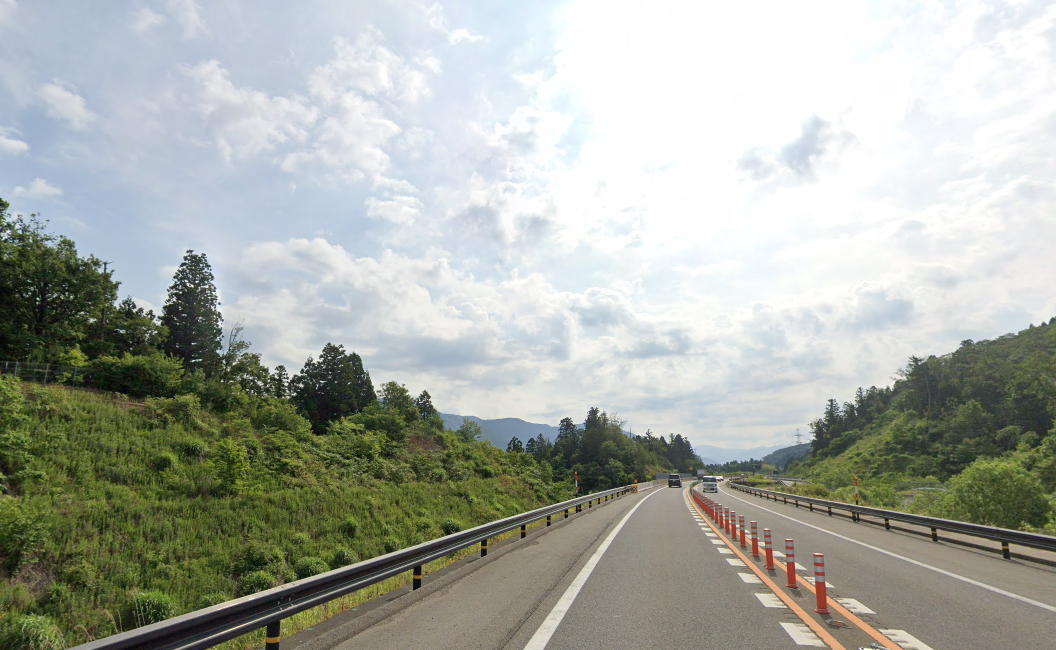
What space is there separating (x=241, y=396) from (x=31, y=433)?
648 inches

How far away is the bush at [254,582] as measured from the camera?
67.4ft

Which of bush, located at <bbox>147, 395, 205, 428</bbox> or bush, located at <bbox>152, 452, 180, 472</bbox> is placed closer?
bush, located at <bbox>152, 452, 180, 472</bbox>

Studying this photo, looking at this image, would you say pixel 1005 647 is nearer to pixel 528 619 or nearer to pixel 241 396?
pixel 528 619

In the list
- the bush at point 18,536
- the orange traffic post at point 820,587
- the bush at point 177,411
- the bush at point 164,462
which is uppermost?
the bush at point 177,411

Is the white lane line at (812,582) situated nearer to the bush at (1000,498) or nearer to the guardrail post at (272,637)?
the guardrail post at (272,637)

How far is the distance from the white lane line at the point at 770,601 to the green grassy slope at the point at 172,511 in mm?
16882

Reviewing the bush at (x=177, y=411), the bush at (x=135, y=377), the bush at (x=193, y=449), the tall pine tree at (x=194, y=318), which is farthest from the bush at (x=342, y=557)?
the tall pine tree at (x=194, y=318)

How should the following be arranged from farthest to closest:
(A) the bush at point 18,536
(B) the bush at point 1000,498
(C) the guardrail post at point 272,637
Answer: (B) the bush at point 1000,498 < (A) the bush at point 18,536 < (C) the guardrail post at point 272,637

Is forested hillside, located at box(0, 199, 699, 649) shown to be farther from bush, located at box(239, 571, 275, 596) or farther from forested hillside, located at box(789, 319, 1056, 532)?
forested hillside, located at box(789, 319, 1056, 532)

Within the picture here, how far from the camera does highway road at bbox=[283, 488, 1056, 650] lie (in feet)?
19.0

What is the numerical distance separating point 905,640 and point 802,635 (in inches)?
39.5

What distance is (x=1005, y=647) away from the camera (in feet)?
18.1

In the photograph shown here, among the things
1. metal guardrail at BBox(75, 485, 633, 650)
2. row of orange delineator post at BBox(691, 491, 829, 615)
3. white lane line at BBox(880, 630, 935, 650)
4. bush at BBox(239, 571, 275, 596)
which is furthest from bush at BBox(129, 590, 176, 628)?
white lane line at BBox(880, 630, 935, 650)

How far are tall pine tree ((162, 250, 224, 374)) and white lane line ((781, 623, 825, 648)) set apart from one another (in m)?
66.1
